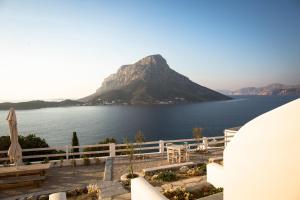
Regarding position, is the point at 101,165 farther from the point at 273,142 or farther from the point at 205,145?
the point at 273,142

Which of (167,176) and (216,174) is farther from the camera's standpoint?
(167,176)

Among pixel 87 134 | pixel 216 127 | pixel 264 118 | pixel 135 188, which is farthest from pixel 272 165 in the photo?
pixel 216 127

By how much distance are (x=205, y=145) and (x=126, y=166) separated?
5.17 m

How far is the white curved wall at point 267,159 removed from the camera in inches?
90.7

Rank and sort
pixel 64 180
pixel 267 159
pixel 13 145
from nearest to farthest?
pixel 267 159 → pixel 13 145 → pixel 64 180

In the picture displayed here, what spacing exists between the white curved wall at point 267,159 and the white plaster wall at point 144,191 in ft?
5.95

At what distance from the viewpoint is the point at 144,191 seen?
4.87 metres

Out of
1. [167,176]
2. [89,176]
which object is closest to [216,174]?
[167,176]

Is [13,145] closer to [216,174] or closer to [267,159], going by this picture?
[216,174]

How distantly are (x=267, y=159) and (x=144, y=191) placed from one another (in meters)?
2.91

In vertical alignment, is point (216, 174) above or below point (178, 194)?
above

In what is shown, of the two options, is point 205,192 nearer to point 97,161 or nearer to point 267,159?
point 267,159

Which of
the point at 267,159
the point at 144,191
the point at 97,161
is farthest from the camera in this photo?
the point at 97,161

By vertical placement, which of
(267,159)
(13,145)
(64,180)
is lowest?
(64,180)
